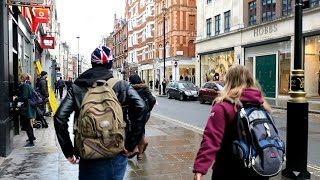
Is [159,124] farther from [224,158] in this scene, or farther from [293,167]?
[224,158]

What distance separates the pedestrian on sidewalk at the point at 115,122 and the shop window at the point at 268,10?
26.7 meters

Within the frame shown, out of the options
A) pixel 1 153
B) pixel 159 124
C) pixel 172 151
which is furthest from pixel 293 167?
pixel 159 124

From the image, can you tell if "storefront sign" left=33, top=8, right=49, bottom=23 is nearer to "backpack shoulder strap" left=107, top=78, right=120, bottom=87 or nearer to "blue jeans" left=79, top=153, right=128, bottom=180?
"backpack shoulder strap" left=107, top=78, right=120, bottom=87

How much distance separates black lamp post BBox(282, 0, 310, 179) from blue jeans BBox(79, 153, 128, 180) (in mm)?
3313

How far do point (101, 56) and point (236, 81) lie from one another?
1152 millimetres

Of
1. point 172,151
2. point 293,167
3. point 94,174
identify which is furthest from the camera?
point 172,151

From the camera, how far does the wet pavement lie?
6211 mm

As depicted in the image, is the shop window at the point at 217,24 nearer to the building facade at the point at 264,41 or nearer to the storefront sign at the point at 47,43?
the building facade at the point at 264,41

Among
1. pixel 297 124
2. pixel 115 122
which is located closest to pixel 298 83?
pixel 297 124

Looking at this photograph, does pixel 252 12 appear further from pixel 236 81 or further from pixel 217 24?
pixel 236 81

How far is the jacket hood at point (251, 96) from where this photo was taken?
2949 millimetres

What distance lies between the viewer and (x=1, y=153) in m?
7.52

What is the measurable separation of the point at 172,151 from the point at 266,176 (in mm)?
5423

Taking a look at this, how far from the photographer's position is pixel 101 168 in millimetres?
3207
